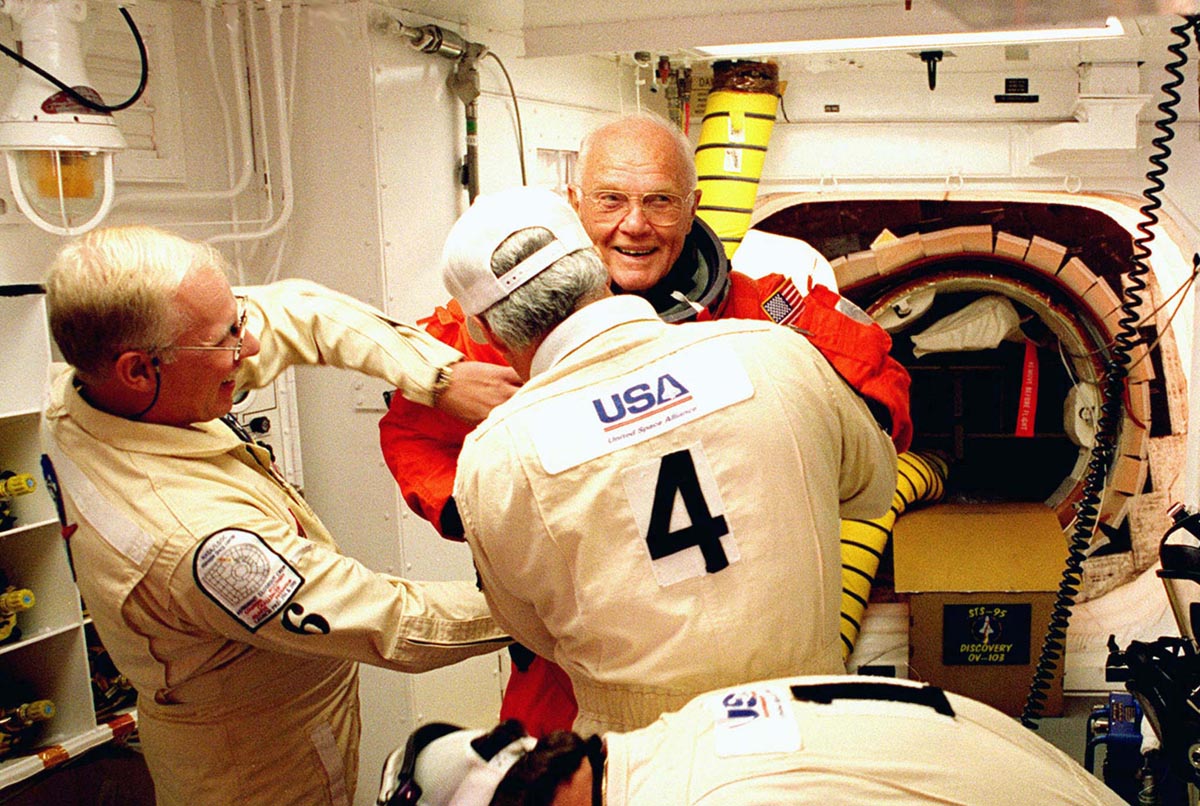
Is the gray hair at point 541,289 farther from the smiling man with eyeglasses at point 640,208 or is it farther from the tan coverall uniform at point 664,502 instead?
the smiling man with eyeglasses at point 640,208

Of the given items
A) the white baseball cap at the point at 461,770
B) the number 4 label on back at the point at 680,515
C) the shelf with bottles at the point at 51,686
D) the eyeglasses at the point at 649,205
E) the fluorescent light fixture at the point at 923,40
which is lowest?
the shelf with bottles at the point at 51,686

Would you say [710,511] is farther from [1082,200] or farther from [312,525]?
[1082,200]

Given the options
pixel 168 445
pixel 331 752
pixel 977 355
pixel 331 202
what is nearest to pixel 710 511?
pixel 168 445

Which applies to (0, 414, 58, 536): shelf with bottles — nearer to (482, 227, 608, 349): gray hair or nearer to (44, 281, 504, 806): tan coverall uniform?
(44, 281, 504, 806): tan coverall uniform

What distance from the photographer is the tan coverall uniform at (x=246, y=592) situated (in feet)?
6.04

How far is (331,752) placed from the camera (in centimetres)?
224

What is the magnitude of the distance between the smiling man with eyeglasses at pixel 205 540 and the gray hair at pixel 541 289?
0.44 metres

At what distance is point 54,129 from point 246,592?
132cm

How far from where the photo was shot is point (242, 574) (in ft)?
5.96

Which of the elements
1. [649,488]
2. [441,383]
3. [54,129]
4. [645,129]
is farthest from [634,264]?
[54,129]

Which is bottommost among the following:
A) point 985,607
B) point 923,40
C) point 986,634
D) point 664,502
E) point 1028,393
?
point 986,634

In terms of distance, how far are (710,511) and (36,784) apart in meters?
2.31

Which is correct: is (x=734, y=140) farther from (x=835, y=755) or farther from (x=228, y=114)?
(x=835, y=755)

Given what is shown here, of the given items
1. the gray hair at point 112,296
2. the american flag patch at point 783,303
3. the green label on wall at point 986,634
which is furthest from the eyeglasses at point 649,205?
the green label on wall at point 986,634
